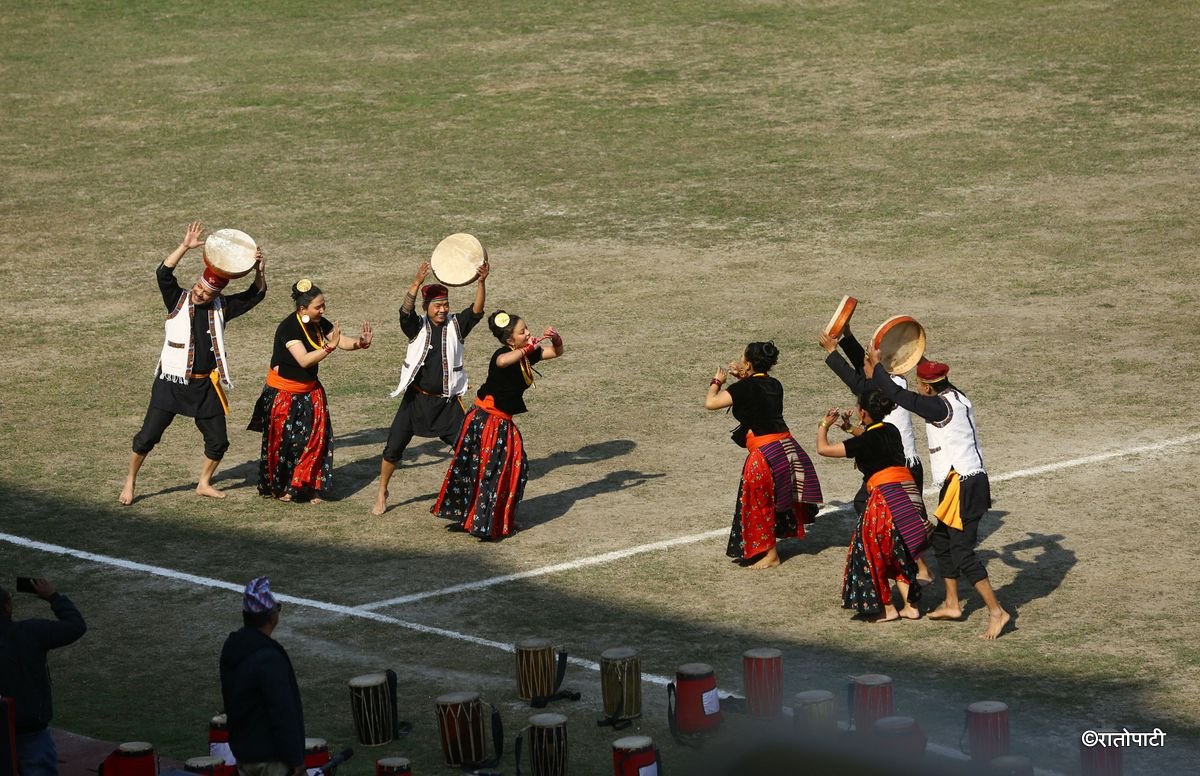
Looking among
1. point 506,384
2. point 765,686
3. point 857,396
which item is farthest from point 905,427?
point 765,686

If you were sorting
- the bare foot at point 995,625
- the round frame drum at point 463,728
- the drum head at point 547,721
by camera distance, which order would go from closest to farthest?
the drum head at point 547,721 < the round frame drum at point 463,728 < the bare foot at point 995,625

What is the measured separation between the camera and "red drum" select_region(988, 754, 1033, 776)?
27.9 feet

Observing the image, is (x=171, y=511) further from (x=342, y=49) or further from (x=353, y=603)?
(x=342, y=49)

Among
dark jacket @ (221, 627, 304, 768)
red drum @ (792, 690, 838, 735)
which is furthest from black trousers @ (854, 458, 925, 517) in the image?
dark jacket @ (221, 627, 304, 768)

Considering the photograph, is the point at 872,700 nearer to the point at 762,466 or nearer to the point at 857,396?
the point at 857,396

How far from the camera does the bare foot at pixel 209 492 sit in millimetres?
15328

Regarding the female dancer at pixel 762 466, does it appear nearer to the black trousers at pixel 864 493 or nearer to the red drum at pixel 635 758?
the black trousers at pixel 864 493

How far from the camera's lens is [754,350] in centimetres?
1302

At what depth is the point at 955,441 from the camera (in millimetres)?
11953

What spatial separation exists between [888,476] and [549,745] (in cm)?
362

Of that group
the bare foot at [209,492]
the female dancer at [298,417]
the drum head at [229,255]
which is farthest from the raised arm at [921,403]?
the bare foot at [209,492]

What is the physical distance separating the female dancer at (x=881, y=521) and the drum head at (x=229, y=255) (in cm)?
549

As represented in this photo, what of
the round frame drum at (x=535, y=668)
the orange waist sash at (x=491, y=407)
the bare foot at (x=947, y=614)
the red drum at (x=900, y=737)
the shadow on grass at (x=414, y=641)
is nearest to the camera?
the red drum at (x=900, y=737)

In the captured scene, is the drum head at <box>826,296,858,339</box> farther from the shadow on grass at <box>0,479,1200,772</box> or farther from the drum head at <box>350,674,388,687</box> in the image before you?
the drum head at <box>350,674,388,687</box>
